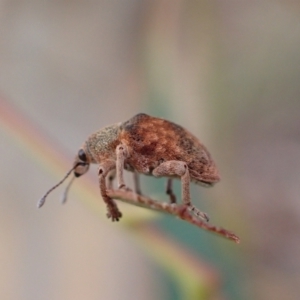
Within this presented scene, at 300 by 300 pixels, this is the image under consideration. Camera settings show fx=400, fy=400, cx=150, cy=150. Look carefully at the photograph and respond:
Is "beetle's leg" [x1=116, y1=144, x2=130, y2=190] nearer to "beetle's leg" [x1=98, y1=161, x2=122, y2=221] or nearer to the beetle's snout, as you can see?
"beetle's leg" [x1=98, y1=161, x2=122, y2=221]

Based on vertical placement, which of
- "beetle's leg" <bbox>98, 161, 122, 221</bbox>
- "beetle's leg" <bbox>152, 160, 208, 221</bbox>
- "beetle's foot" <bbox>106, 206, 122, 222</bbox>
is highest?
"beetle's leg" <bbox>152, 160, 208, 221</bbox>

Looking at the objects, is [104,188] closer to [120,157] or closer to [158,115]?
[120,157]

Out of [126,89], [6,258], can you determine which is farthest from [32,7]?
[6,258]

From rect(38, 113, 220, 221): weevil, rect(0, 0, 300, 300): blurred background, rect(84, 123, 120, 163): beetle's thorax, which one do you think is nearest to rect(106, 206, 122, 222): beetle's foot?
rect(38, 113, 220, 221): weevil

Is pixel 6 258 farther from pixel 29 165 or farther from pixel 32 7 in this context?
pixel 32 7

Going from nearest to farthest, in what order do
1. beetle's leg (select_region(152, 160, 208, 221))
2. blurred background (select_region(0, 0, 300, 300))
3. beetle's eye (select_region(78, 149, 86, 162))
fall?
1. beetle's leg (select_region(152, 160, 208, 221))
2. beetle's eye (select_region(78, 149, 86, 162))
3. blurred background (select_region(0, 0, 300, 300))
